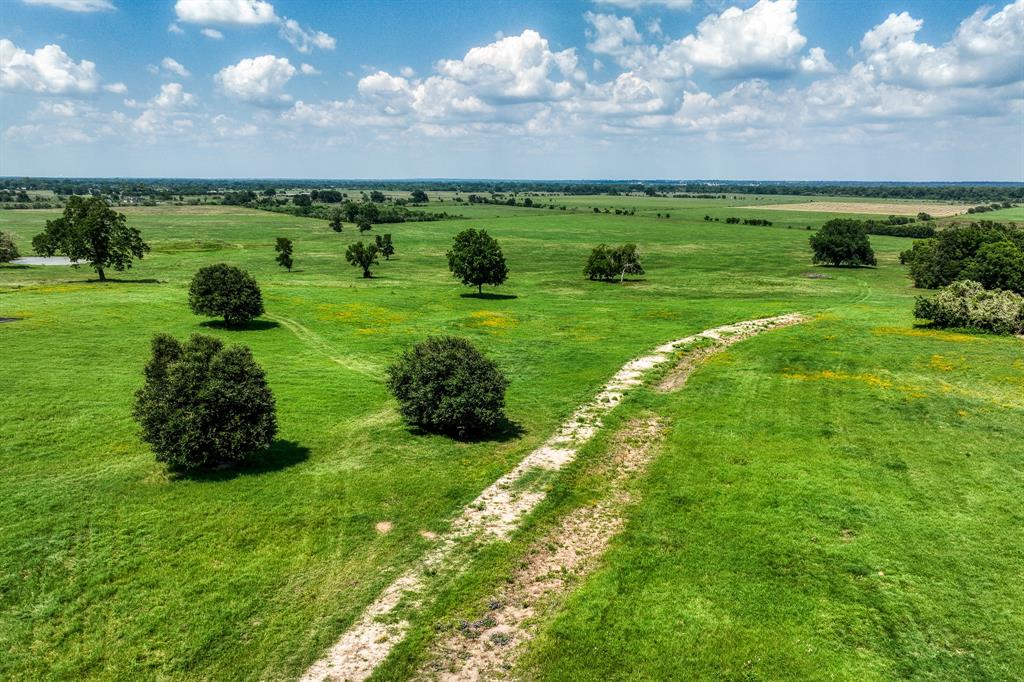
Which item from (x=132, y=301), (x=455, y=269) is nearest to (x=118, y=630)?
(x=132, y=301)

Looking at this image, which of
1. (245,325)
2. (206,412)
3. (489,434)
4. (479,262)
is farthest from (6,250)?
→ (489,434)

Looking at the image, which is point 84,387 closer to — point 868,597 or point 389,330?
point 389,330

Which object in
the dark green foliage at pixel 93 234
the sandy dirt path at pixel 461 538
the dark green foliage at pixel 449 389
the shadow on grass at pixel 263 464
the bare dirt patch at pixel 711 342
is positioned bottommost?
the sandy dirt path at pixel 461 538

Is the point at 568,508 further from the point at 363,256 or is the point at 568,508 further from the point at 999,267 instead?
the point at 363,256

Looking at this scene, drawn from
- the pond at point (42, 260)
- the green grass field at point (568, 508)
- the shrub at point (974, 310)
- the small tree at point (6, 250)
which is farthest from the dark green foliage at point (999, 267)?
the small tree at point (6, 250)

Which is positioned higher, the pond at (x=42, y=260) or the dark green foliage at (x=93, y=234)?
the dark green foliage at (x=93, y=234)

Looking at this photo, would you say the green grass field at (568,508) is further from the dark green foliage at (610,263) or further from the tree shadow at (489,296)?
the dark green foliage at (610,263)
